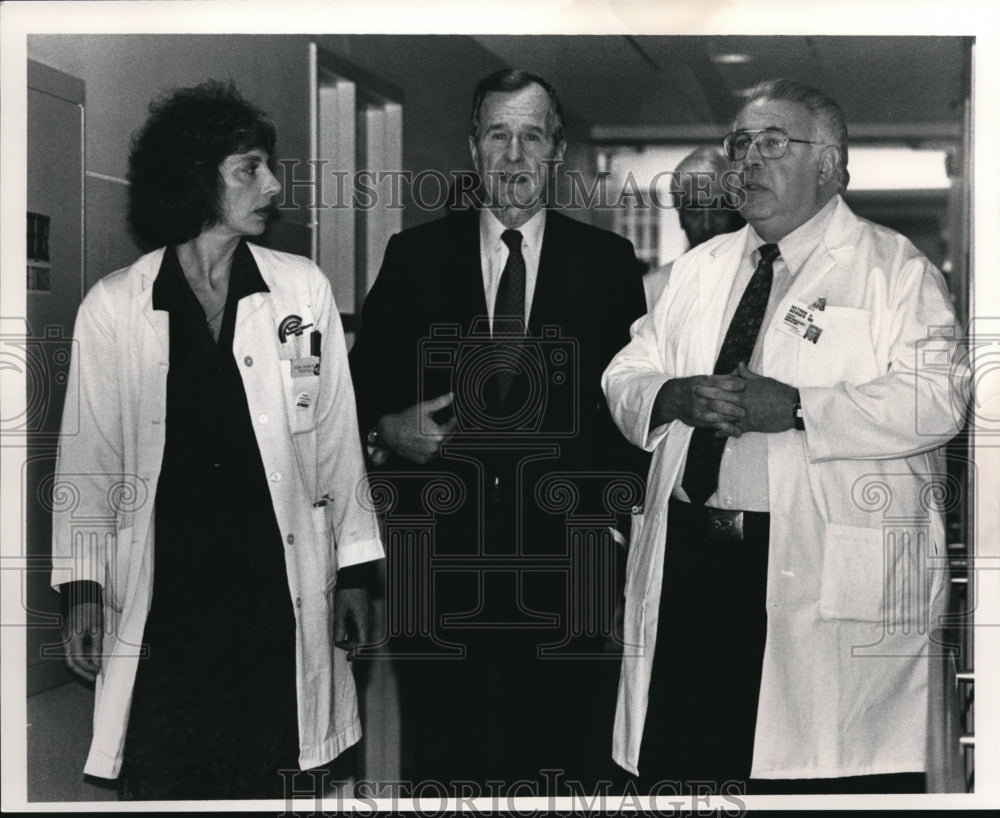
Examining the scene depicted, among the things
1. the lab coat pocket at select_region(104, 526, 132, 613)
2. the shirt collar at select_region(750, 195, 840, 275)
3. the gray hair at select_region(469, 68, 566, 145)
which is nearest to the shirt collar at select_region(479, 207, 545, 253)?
the gray hair at select_region(469, 68, 566, 145)

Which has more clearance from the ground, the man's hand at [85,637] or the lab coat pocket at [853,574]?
Result: the lab coat pocket at [853,574]

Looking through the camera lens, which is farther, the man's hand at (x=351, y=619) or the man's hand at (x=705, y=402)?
the man's hand at (x=351, y=619)

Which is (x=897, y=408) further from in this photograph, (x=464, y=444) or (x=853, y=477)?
(x=464, y=444)

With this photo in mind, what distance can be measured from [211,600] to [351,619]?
351mm

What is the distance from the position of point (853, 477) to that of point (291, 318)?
1.44 m

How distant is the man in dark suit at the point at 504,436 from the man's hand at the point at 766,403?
294mm

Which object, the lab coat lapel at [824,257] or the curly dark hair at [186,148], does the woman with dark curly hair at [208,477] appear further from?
the lab coat lapel at [824,257]

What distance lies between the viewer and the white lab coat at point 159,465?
10.3 ft

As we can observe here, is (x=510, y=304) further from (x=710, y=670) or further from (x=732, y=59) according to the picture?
(x=710, y=670)

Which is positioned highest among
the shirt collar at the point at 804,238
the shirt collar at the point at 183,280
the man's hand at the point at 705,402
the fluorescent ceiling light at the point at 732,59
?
the fluorescent ceiling light at the point at 732,59

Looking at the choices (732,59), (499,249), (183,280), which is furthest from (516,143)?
(183,280)

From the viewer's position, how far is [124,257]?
125 inches

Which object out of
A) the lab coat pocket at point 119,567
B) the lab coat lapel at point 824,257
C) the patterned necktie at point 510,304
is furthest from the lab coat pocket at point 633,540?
the lab coat pocket at point 119,567

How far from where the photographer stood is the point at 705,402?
3.13 m
